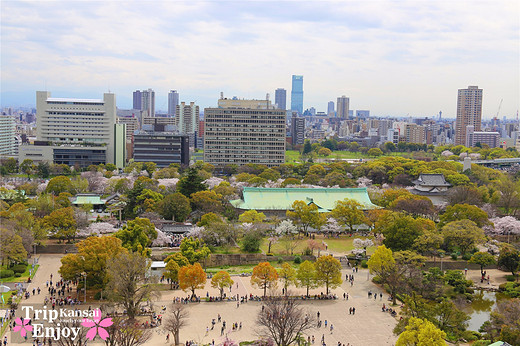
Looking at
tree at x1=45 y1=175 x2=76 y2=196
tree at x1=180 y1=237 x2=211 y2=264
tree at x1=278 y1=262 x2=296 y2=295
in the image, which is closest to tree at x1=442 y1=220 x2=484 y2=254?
tree at x1=278 y1=262 x2=296 y2=295

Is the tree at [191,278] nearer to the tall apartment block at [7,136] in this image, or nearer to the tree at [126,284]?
the tree at [126,284]

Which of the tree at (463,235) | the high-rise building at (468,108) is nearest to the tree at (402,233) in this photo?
the tree at (463,235)

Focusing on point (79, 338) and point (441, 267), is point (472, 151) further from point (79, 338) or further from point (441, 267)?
point (79, 338)

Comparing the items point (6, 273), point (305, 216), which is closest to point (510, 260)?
point (305, 216)

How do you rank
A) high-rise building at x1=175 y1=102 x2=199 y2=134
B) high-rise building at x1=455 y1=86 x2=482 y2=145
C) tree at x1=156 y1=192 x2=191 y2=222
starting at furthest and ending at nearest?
high-rise building at x1=455 y1=86 x2=482 y2=145 < high-rise building at x1=175 y1=102 x2=199 y2=134 < tree at x1=156 y1=192 x2=191 y2=222

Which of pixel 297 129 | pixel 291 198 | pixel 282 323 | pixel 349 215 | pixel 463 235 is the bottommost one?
pixel 282 323

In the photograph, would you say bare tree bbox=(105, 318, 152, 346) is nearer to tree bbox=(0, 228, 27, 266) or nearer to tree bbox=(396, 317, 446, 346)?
tree bbox=(396, 317, 446, 346)

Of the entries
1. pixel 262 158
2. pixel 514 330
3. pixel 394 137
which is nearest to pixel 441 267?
pixel 514 330

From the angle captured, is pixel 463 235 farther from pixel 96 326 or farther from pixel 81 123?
pixel 81 123
